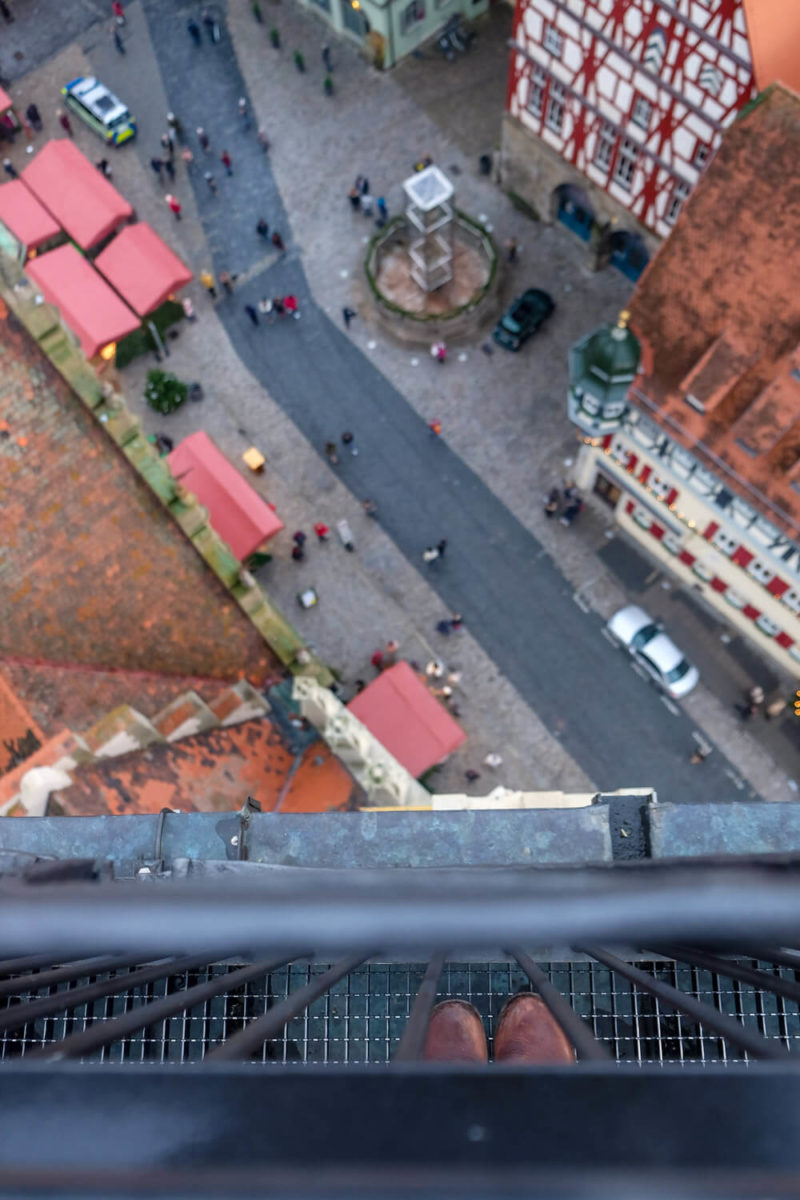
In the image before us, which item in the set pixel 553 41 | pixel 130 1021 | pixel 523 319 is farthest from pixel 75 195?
pixel 130 1021

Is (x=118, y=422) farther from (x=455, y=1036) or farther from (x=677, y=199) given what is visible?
(x=677, y=199)

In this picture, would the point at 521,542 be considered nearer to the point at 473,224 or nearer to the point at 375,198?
the point at 473,224

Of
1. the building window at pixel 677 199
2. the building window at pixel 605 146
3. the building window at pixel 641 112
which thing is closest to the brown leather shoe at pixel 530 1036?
the building window at pixel 677 199

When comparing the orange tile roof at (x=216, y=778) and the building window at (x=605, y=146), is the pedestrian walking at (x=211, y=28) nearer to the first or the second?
the building window at (x=605, y=146)

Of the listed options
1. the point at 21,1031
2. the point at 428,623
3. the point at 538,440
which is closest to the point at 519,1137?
the point at 21,1031

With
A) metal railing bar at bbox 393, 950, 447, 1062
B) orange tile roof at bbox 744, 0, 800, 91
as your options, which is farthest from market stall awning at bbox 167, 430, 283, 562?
metal railing bar at bbox 393, 950, 447, 1062
